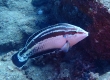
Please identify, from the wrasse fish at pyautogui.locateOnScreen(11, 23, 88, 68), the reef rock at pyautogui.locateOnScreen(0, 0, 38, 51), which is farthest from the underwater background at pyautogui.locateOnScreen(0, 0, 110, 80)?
the wrasse fish at pyautogui.locateOnScreen(11, 23, 88, 68)

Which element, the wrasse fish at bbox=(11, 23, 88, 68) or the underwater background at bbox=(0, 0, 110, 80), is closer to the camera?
the wrasse fish at bbox=(11, 23, 88, 68)

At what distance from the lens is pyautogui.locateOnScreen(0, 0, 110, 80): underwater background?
3680 millimetres

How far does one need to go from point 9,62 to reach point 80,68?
2.39 m

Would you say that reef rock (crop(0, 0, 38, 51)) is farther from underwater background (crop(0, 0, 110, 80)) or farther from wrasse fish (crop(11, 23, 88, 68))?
wrasse fish (crop(11, 23, 88, 68))

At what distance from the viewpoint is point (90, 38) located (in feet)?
12.8

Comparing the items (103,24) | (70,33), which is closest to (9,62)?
(70,33)

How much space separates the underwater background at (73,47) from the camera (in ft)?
12.1

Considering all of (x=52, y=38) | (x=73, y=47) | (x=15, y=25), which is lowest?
(x=15, y=25)

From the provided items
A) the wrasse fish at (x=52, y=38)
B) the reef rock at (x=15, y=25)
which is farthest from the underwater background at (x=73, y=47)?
the wrasse fish at (x=52, y=38)

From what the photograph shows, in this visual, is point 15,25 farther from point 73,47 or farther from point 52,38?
point 52,38

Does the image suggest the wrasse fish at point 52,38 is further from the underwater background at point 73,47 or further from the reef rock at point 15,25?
the reef rock at point 15,25

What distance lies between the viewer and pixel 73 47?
15.2 ft

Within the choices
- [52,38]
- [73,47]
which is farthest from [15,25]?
[52,38]

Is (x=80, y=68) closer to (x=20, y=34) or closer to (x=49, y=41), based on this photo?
(x=49, y=41)
